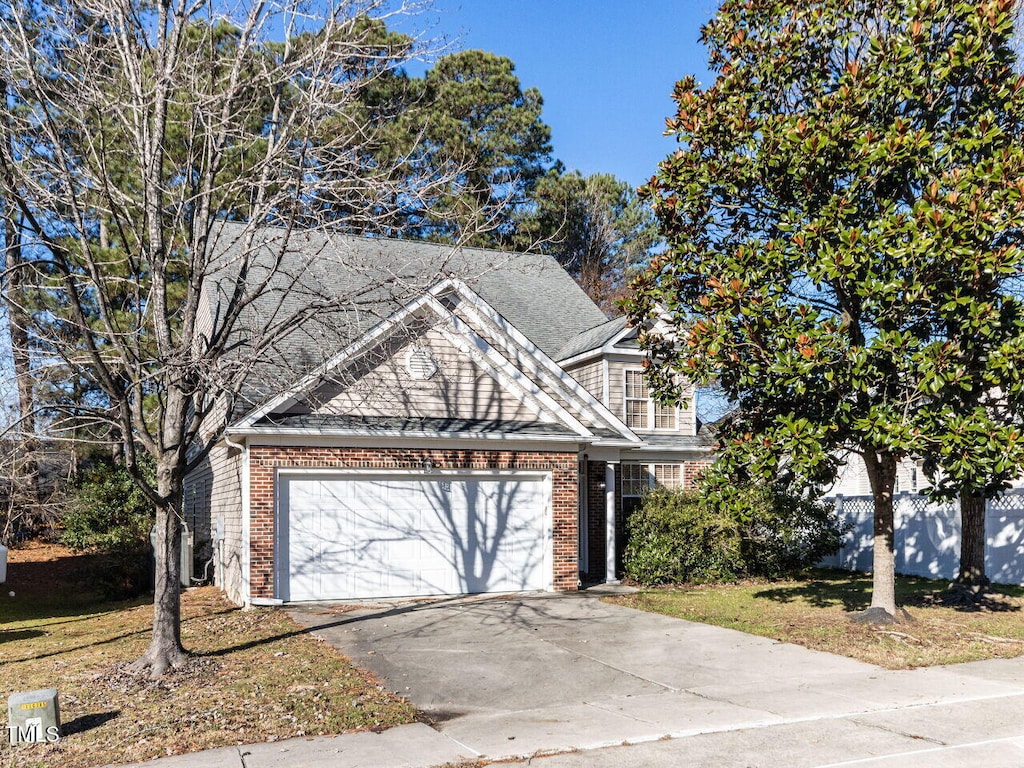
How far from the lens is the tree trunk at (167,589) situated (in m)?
9.41

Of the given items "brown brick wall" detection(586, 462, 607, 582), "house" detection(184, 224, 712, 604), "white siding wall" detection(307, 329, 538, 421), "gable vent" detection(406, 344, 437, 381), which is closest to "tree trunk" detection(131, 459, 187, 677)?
"house" detection(184, 224, 712, 604)

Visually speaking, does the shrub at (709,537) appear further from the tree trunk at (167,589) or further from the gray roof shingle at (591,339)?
the tree trunk at (167,589)

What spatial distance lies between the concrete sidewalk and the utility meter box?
127 centimetres

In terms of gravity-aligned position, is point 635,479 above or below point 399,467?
below

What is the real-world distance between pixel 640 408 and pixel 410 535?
7025 millimetres

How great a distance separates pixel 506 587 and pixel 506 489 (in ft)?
5.65

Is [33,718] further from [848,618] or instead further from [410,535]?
[848,618]

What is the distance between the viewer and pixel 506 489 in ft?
50.4

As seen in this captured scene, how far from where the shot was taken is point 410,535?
14.7 m

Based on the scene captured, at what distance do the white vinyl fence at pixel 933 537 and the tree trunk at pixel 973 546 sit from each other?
0.83m

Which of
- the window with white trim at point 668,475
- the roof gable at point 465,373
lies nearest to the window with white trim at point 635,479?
the window with white trim at point 668,475

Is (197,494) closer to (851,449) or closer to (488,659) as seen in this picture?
(488,659)

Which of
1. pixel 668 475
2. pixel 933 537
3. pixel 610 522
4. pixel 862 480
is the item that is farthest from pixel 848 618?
pixel 862 480

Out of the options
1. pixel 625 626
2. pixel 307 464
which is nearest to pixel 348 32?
pixel 307 464
